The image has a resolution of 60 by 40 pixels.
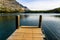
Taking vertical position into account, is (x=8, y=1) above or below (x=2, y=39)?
above

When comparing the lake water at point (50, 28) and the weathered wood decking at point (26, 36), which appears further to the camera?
the lake water at point (50, 28)

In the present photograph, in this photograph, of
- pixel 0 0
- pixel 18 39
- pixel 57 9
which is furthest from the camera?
pixel 0 0

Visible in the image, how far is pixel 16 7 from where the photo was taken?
181m

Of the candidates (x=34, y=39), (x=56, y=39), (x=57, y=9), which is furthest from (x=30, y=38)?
(x=57, y=9)

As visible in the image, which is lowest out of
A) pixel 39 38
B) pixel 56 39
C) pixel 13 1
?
pixel 56 39

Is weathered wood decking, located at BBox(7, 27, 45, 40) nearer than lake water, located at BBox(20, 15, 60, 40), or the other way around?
weathered wood decking, located at BBox(7, 27, 45, 40)

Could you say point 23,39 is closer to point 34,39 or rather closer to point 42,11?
point 34,39

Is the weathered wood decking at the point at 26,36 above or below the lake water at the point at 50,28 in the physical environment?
above

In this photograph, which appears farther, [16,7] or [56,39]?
[16,7]

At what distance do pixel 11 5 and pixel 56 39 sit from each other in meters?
176

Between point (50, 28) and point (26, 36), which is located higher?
point (26, 36)

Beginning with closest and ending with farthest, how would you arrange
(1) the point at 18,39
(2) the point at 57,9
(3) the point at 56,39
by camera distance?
(1) the point at 18,39
(3) the point at 56,39
(2) the point at 57,9

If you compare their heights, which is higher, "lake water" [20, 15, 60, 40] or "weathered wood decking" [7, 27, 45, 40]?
"weathered wood decking" [7, 27, 45, 40]

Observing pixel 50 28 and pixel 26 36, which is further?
pixel 50 28
